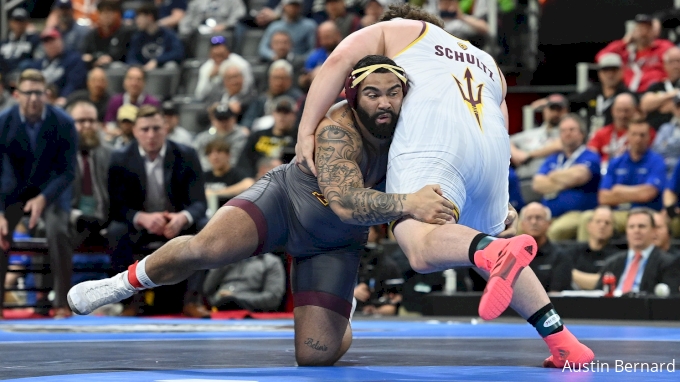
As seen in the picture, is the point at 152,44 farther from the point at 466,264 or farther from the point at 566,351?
the point at 466,264

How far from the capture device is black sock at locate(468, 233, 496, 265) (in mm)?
3494

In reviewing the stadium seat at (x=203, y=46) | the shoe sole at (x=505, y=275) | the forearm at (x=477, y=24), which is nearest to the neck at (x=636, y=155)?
the forearm at (x=477, y=24)

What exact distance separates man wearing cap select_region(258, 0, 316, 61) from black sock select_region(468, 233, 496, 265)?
8872 millimetres

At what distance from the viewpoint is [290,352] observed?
4988mm

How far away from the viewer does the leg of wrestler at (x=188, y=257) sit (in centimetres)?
421

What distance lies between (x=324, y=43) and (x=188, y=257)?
740 cm

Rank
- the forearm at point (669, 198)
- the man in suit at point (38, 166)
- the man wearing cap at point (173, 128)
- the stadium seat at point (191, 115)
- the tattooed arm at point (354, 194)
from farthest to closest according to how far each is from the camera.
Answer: the stadium seat at point (191, 115) < the man wearing cap at point (173, 128) < the forearm at point (669, 198) < the man in suit at point (38, 166) < the tattooed arm at point (354, 194)

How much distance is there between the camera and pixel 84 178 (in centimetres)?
926

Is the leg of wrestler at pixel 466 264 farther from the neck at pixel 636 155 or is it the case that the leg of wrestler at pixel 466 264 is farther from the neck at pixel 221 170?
the neck at pixel 221 170

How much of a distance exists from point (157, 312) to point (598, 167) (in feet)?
12.1

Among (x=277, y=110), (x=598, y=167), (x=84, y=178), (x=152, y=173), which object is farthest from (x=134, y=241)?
(x=598, y=167)

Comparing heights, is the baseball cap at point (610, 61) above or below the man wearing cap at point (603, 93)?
above

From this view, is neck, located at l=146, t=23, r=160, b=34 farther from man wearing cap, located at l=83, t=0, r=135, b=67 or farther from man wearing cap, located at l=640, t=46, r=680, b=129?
man wearing cap, located at l=640, t=46, r=680, b=129

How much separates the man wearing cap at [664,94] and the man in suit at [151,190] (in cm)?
385
